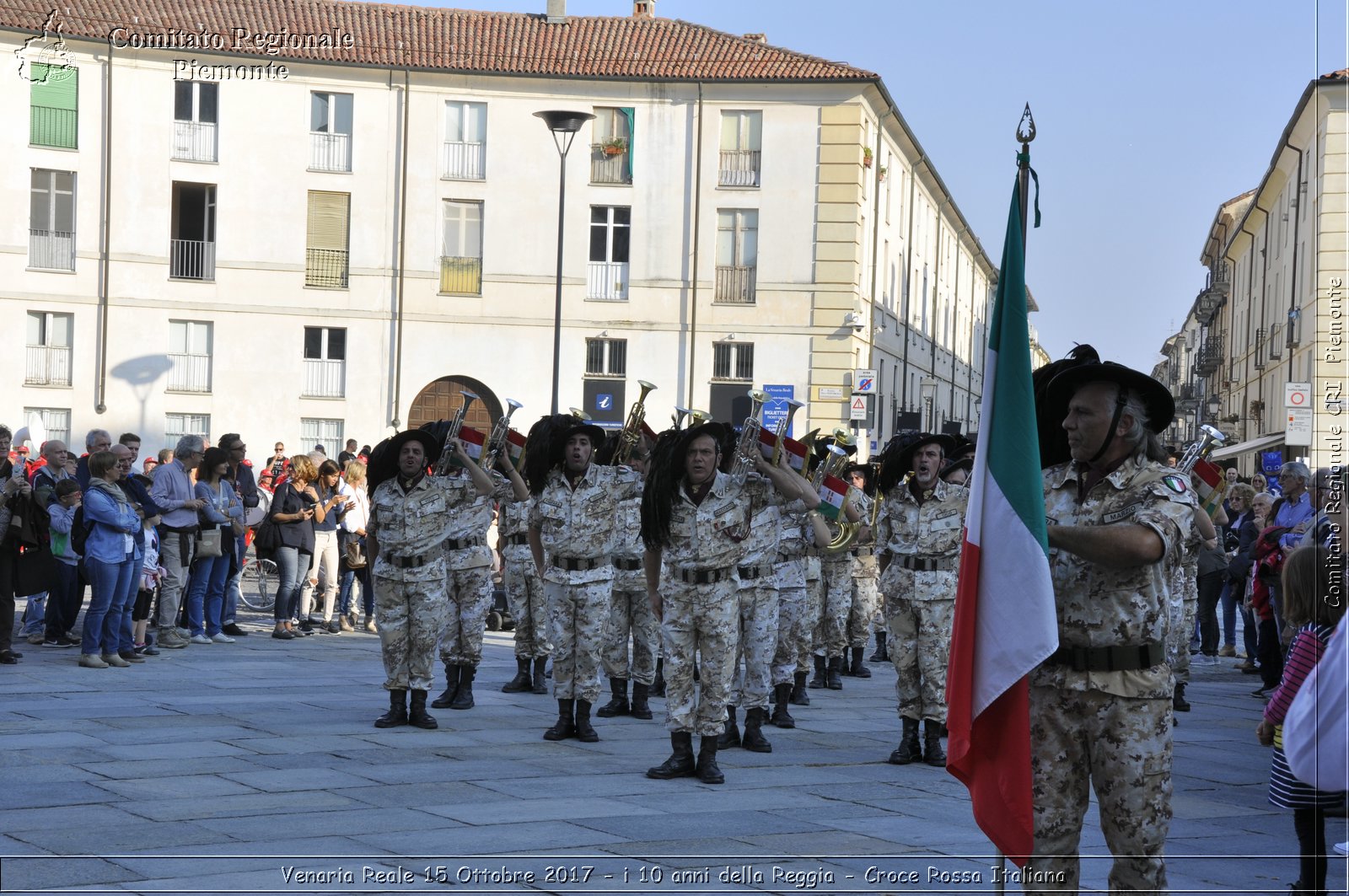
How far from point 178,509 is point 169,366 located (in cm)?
2187

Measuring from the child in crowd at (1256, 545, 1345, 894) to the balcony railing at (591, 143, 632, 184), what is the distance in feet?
102

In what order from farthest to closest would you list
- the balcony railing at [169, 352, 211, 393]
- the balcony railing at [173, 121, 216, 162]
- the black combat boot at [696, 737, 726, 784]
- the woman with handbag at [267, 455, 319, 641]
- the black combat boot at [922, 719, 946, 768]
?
the balcony railing at [169, 352, 211, 393] < the balcony railing at [173, 121, 216, 162] < the woman with handbag at [267, 455, 319, 641] < the black combat boot at [922, 719, 946, 768] < the black combat boot at [696, 737, 726, 784]

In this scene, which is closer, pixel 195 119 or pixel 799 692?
pixel 799 692

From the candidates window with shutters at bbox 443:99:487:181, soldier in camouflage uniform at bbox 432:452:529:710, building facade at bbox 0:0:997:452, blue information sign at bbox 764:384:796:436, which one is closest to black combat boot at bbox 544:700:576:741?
soldier in camouflage uniform at bbox 432:452:529:710

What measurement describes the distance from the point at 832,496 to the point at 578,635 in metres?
1.96

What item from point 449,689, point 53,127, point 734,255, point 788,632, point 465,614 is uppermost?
point 53,127

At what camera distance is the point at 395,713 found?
1057 centimetres

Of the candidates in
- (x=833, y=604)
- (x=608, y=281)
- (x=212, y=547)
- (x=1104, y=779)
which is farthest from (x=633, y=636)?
(x=608, y=281)

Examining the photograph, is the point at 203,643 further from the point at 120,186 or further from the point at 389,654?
the point at 120,186

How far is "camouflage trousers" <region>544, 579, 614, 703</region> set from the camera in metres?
10.2

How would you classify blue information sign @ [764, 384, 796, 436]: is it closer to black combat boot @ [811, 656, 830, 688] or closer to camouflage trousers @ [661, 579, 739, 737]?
black combat boot @ [811, 656, 830, 688]

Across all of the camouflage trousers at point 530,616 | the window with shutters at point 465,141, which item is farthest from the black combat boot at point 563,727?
the window with shutters at point 465,141

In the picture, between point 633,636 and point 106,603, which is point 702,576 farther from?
point 106,603

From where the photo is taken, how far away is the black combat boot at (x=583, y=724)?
10.2 m
